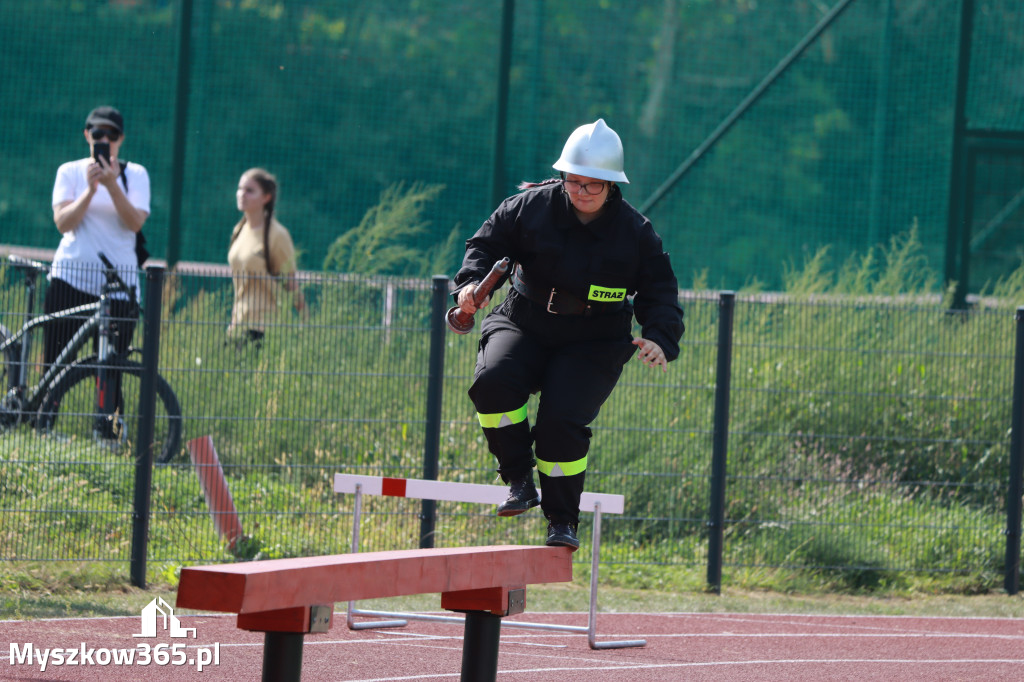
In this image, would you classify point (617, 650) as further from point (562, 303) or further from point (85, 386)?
point (85, 386)

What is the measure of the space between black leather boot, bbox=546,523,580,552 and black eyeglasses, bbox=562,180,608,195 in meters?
1.43

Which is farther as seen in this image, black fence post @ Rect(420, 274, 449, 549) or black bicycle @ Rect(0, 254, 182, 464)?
black fence post @ Rect(420, 274, 449, 549)

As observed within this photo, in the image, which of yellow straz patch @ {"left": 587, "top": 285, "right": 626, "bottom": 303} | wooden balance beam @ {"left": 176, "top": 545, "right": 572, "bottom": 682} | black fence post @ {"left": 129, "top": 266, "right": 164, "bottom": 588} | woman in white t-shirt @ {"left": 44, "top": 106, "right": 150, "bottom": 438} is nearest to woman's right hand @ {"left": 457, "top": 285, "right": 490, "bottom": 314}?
yellow straz patch @ {"left": 587, "top": 285, "right": 626, "bottom": 303}

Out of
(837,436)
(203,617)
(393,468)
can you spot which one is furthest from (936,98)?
(203,617)

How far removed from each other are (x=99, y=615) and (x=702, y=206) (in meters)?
7.83

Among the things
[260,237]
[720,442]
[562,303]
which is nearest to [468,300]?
[562,303]

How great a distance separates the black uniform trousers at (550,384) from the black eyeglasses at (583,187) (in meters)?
0.53

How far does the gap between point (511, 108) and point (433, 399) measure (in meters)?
5.28

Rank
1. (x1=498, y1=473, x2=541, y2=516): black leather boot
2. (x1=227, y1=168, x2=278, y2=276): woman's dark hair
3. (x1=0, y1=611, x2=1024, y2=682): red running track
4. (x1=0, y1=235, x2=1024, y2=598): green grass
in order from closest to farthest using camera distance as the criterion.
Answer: (x1=498, y1=473, x2=541, y2=516): black leather boot < (x1=0, y1=611, x2=1024, y2=682): red running track < (x1=0, y1=235, x2=1024, y2=598): green grass < (x1=227, y1=168, x2=278, y2=276): woman's dark hair

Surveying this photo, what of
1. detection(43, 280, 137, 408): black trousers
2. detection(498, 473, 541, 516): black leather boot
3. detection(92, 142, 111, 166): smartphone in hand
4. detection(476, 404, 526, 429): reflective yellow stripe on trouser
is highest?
detection(92, 142, 111, 166): smartphone in hand

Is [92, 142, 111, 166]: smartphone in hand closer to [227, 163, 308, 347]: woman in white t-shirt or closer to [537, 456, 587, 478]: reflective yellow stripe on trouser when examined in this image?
[227, 163, 308, 347]: woman in white t-shirt

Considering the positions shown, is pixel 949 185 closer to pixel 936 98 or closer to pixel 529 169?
pixel 936 98

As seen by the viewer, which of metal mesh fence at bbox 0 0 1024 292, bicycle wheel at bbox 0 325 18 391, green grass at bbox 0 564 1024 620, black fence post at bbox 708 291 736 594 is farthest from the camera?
metal mesh fence at bbox 0 0 1024 292

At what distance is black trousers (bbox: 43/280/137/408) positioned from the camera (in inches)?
332
